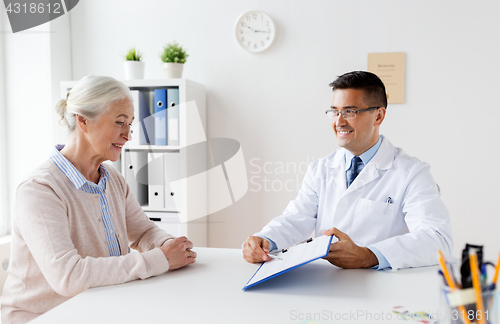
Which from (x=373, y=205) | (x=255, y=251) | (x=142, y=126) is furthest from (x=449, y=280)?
(x=142, y=126)

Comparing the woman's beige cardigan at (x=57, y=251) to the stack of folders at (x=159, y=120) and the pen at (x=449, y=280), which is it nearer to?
the pen at (x=449, y=280)

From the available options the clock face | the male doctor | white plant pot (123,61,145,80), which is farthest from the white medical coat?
white plant pot (123,61,145,80)

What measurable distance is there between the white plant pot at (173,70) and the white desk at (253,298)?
170 centimetres

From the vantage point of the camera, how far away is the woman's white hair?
55.6 inches

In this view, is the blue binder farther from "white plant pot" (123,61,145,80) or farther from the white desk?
the white desk

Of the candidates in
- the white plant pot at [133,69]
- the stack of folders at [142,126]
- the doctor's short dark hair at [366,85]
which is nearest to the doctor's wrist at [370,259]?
the doctor's short dark hair at [366,85]

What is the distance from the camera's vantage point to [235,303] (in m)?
1.00

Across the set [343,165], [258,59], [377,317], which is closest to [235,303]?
[377,317]

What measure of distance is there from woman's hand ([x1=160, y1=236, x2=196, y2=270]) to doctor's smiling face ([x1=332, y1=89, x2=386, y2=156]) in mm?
810

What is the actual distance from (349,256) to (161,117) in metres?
1.72

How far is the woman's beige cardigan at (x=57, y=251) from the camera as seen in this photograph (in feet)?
3.68

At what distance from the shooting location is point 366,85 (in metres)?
1.72

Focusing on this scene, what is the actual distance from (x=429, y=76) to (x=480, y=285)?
2.23m

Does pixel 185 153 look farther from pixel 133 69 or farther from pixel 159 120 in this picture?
pixel 133 69
